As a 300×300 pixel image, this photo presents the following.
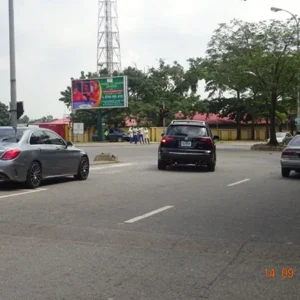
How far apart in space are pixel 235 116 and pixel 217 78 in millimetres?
35038

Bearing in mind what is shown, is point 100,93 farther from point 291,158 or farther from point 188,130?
point 291,158

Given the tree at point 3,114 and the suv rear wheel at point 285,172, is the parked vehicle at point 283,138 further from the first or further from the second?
the tree at point 3,114

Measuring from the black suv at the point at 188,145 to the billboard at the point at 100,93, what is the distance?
35.7 metres

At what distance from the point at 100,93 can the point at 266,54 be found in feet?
81.8

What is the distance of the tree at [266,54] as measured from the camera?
33.2 m

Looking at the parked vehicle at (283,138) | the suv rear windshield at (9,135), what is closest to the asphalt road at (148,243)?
the suv rear windshield at (9,135)

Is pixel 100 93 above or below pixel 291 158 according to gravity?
above

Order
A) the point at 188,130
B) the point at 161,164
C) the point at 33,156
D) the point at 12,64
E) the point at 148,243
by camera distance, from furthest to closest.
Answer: the point at 12,64
the point at 161,164
the point at 188,130
the point at 33,156
the point at 148,243

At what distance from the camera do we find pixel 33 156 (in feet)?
40.5

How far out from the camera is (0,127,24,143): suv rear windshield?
40.8 feet

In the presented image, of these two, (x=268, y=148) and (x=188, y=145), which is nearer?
(x=188, y=145)

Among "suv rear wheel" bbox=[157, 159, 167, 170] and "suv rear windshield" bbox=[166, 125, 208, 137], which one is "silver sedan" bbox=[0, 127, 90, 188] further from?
"suv rear windshield" bbox=[166, 125, 208, 137]

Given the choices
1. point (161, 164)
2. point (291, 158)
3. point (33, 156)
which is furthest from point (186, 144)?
point (33, 156)

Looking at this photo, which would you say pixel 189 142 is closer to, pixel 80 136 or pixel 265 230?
pixel 265 230
